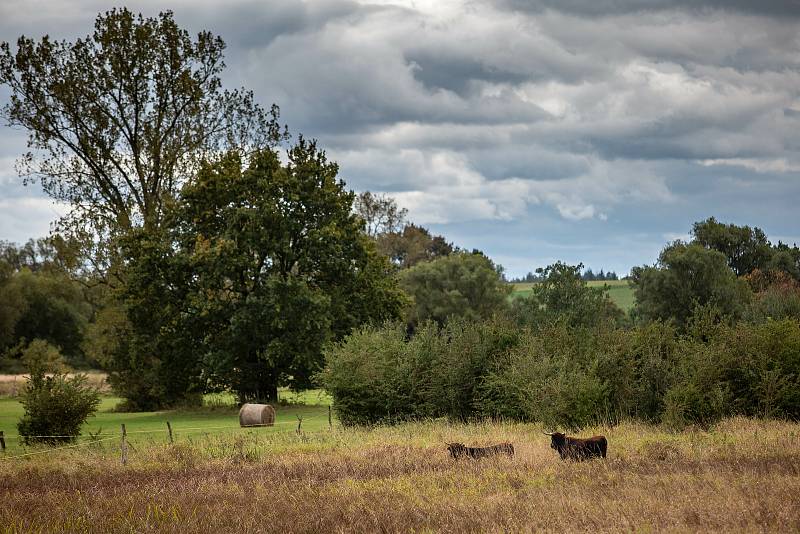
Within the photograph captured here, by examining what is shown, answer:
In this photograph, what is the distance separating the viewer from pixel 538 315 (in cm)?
7119

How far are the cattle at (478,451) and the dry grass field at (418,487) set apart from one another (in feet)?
1.32

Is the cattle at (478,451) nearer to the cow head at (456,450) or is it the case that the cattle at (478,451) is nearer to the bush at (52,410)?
the cow head at (456,450)

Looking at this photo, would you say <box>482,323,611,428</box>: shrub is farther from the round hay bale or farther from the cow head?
the round hay bale

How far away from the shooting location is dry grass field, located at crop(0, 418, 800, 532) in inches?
527

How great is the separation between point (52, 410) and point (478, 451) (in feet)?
57.1

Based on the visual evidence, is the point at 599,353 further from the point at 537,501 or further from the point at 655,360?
the point at 537,501

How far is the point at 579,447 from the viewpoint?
2031 cm

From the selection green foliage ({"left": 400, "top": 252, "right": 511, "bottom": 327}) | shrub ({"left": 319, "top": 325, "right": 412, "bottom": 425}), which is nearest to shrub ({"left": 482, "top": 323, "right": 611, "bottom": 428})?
shrub ({"left": 319, "top": 325, "right": 412, "bottom": 425})

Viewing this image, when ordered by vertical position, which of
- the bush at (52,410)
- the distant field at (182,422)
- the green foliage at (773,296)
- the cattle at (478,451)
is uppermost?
the green foliage at (773,296)

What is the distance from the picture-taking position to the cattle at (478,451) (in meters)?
21.2

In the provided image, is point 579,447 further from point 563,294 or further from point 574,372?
point 563,294

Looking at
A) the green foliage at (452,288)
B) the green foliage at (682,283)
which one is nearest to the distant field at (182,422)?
the green foliage at (452,288)

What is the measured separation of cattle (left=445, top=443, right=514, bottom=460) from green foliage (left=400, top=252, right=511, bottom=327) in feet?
230

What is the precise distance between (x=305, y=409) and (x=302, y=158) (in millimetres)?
15455
